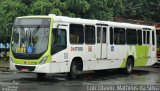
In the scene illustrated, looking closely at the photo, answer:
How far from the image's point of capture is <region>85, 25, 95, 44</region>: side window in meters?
21.1

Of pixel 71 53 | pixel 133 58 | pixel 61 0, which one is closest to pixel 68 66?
pixel 71 53

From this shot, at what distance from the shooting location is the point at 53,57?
1881 cm

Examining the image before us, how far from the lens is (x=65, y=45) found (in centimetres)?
1948

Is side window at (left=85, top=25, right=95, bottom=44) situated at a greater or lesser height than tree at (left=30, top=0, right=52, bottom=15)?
lesser

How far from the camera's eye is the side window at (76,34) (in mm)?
20000

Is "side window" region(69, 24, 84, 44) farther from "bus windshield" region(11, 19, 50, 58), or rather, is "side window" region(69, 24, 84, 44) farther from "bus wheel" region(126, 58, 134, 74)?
"bus wheel" region(126, 58, 134, 74)

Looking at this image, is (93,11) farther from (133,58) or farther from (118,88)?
(118,88)

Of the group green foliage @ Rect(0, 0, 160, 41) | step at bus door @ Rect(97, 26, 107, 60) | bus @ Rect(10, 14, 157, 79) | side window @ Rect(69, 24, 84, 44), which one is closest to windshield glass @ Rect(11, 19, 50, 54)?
bus @ Rect(10, 14, 157, 79)

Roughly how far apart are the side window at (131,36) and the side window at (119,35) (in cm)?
54

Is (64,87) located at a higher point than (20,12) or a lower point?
lower

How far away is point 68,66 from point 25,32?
7.75ft

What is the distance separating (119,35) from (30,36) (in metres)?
6.30

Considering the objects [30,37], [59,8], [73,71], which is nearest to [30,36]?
[30,37]

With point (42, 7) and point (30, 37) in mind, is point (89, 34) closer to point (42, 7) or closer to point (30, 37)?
point (30, 37)
